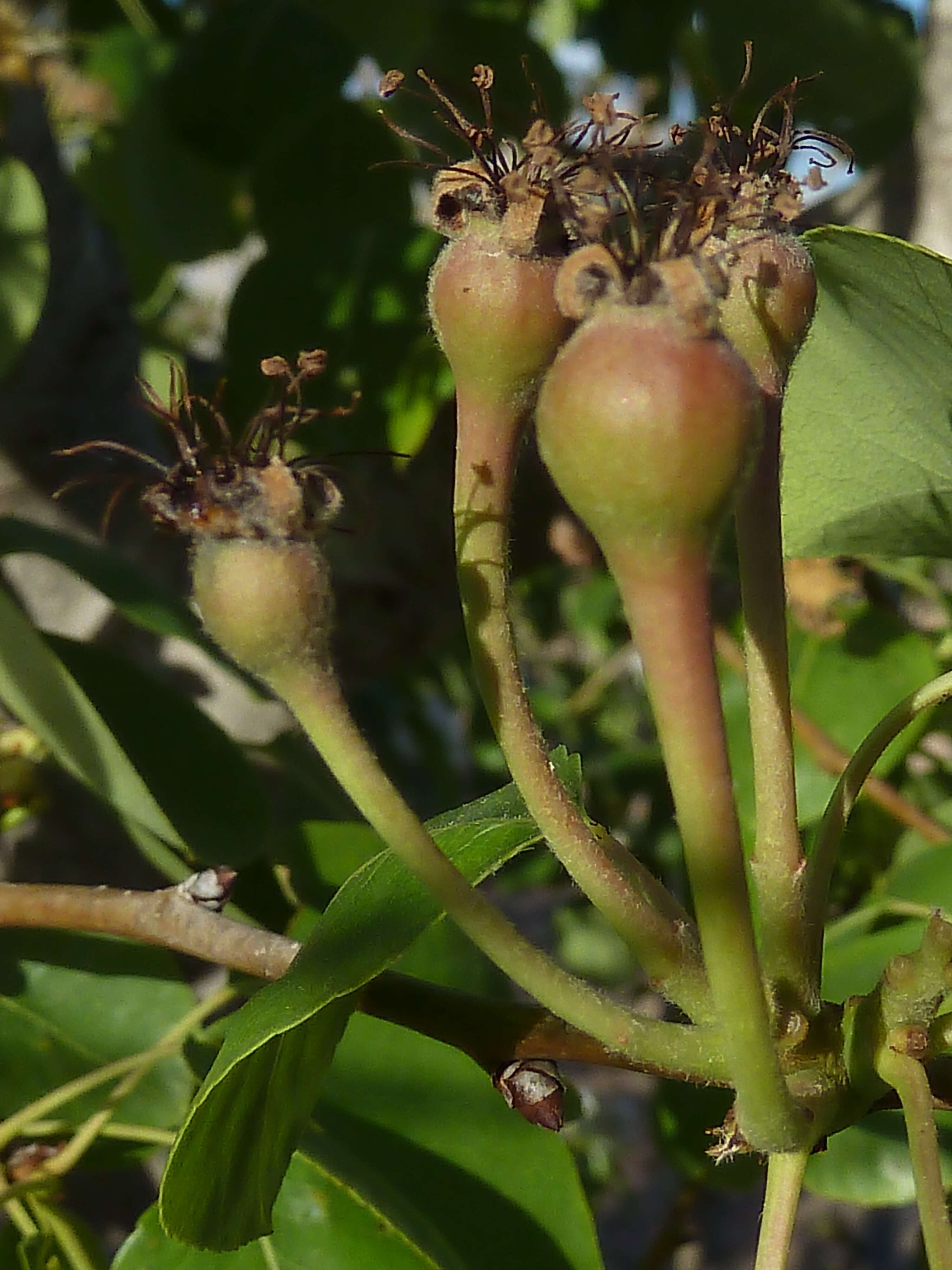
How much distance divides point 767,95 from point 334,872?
45.6 inches

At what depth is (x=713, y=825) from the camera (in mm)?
356

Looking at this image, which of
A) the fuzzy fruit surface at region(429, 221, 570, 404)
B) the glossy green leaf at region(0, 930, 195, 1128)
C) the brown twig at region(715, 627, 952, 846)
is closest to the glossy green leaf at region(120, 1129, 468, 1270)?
the glossy green leaf at region(0, 930, 195, 1128)

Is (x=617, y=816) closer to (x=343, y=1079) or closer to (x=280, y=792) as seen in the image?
(x=280, y=792)

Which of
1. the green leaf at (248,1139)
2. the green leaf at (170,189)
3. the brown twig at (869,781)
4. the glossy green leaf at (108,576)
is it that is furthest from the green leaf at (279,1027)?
the green leaf at (170,189)

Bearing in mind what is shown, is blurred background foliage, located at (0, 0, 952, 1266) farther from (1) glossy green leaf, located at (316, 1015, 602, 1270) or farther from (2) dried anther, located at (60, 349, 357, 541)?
(2) dried anther, located at (60, 349, 357, 541)

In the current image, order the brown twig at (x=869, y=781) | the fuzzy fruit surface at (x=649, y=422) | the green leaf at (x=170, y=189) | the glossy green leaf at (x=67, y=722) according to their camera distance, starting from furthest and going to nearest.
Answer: the green leaf at (x=170, y=189) → the brown twig at (x=869, y=781) → the glossy green leaf at (x=67, y=722) → the fuzzy fruit surface at (x=649, y=422)

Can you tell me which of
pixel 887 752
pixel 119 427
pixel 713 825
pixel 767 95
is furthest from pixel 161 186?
pixel 713 825

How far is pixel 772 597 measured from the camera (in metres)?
0.42

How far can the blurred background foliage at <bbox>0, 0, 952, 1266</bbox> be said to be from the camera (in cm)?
78

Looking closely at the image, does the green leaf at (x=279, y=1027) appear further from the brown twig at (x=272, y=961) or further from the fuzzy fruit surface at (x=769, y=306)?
the fuzzy fruit surface at (x=769, y=306)

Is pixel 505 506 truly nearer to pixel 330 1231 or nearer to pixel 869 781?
pixel 330 1231

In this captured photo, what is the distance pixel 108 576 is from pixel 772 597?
0.48 meters

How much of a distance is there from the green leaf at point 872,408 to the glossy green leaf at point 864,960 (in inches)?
9.3

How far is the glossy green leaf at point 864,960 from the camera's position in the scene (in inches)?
27.5
